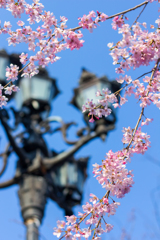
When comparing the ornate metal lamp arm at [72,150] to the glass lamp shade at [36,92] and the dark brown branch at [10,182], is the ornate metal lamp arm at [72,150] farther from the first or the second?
the glass lamp shade at [36,92]

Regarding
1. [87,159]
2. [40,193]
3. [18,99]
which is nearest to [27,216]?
[40,193]

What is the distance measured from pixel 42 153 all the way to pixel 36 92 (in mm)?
1107

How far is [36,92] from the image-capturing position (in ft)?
18.4

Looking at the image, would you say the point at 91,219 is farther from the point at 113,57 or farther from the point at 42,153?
the point at 42,153

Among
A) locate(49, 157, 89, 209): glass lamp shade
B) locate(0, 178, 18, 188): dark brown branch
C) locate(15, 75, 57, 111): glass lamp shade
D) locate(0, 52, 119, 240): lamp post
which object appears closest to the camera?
locate(0, 52, 119, 240): lamp post

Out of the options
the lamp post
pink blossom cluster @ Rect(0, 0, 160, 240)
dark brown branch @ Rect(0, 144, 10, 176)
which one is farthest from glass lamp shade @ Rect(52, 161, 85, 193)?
pink blossom cluster @ Rect(0, 0, 160, 240)

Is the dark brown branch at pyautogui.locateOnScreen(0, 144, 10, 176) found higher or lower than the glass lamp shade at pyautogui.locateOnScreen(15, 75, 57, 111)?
lower

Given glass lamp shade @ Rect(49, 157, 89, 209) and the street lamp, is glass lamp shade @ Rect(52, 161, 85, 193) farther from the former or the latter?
the street lamp

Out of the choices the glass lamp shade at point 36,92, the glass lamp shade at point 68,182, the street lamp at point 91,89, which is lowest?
the glass lamp shade at point 68,182

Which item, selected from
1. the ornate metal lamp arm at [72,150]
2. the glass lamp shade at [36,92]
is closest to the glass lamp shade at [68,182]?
the ornate metal lamp arm at [72,150]

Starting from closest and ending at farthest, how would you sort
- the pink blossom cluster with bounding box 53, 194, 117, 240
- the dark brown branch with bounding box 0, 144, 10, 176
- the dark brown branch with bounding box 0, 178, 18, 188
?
the pink blossom cluster with bounding box 53, 194, 117, 240 < the dark brown branch with bounding box 0, 178, 18, 188 < the dark brown branch with bounding box 0, 144, 10, 176

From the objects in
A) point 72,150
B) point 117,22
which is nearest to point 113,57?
point 117,22

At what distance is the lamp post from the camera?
4.61 meters

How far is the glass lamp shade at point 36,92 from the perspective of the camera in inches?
220
